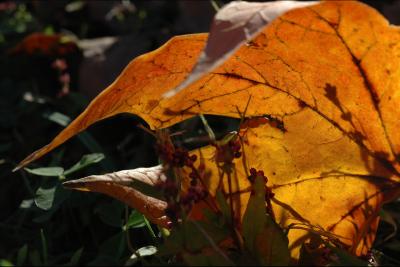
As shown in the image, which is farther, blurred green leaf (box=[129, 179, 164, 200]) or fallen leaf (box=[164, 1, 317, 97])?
blurred green leaf (box=[129, 179, 164, 200])

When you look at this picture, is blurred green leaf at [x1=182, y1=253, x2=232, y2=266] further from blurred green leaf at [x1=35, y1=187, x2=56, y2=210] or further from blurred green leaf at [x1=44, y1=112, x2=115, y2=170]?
blurred green leaf at [x1=44, y1=112, x2=115, y2=170]

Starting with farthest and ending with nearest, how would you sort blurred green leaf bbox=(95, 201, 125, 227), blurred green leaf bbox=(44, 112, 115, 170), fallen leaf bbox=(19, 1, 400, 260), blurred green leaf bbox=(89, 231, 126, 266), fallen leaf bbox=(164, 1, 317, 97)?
1. blurred green leaf bbox=(44, 112, 115, 170)
2. blurred green leaf bbox=(95, 201, 125, 227)
3. blurred green leaf bbox=(89, 231, 126, 266)
4. fallen leaf bbox=(19, 1, 400, 260)
5. fallen leaf bbox=(164, 1, 317, 97)

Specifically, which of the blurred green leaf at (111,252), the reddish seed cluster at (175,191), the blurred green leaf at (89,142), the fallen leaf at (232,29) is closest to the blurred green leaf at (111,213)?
the blurred green leaf at (111,252)

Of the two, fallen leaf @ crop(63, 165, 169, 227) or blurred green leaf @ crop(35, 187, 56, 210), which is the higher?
fallen leaf @ crop(63, 165, 169, 227)

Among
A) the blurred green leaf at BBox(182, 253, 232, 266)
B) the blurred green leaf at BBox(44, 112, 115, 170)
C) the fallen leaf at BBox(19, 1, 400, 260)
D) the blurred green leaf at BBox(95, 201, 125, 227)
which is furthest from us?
the blurred green leaf at BBox(44, 112, 115, 170)

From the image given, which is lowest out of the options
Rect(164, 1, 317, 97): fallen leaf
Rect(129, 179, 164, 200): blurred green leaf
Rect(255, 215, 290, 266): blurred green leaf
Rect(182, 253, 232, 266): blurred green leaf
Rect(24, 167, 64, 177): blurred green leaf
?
Rect(24, 167, 64, 177): blurred green leaf

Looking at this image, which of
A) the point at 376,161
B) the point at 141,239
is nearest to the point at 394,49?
the point at 376,161

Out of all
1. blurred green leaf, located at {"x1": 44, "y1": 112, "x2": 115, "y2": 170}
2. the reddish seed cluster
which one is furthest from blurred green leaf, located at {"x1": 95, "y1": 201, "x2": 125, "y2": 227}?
the reddish seed cluster

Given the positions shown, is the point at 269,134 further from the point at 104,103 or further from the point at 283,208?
the point at 104,103
